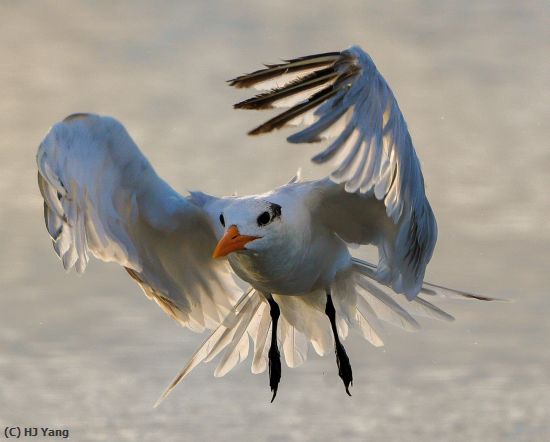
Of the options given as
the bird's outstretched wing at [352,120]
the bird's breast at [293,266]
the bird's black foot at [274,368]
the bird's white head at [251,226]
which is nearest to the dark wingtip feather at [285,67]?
the bird's outstretched wing at [352,120]

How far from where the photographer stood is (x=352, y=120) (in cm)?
594

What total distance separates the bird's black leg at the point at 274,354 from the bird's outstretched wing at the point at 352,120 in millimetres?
1310

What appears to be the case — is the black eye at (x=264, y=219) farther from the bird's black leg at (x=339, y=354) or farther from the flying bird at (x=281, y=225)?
the bird's black leg at (x=339, y=354)

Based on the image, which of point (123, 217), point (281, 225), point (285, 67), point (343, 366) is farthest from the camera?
point (343, 366)

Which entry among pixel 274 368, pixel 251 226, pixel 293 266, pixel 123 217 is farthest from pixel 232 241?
pixel 274 368

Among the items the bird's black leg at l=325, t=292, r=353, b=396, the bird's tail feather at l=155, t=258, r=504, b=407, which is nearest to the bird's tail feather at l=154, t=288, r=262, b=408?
the bird's tail feather at l=155, t=258, r=504, b=407

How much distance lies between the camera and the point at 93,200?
6.90m

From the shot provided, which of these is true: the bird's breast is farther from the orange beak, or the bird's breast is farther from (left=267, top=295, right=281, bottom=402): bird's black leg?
(left=267, top=295, right=281, bottom=402): bird's black leg

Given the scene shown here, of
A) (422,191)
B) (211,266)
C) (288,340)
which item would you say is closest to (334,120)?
(422,191)

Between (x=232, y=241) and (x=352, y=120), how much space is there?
109cm

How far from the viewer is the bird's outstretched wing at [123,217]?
6.75 meters

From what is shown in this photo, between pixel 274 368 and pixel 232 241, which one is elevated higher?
pixel 232 241

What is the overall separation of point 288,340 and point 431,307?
976mm

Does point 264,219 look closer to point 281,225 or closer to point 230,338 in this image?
point 281,225
